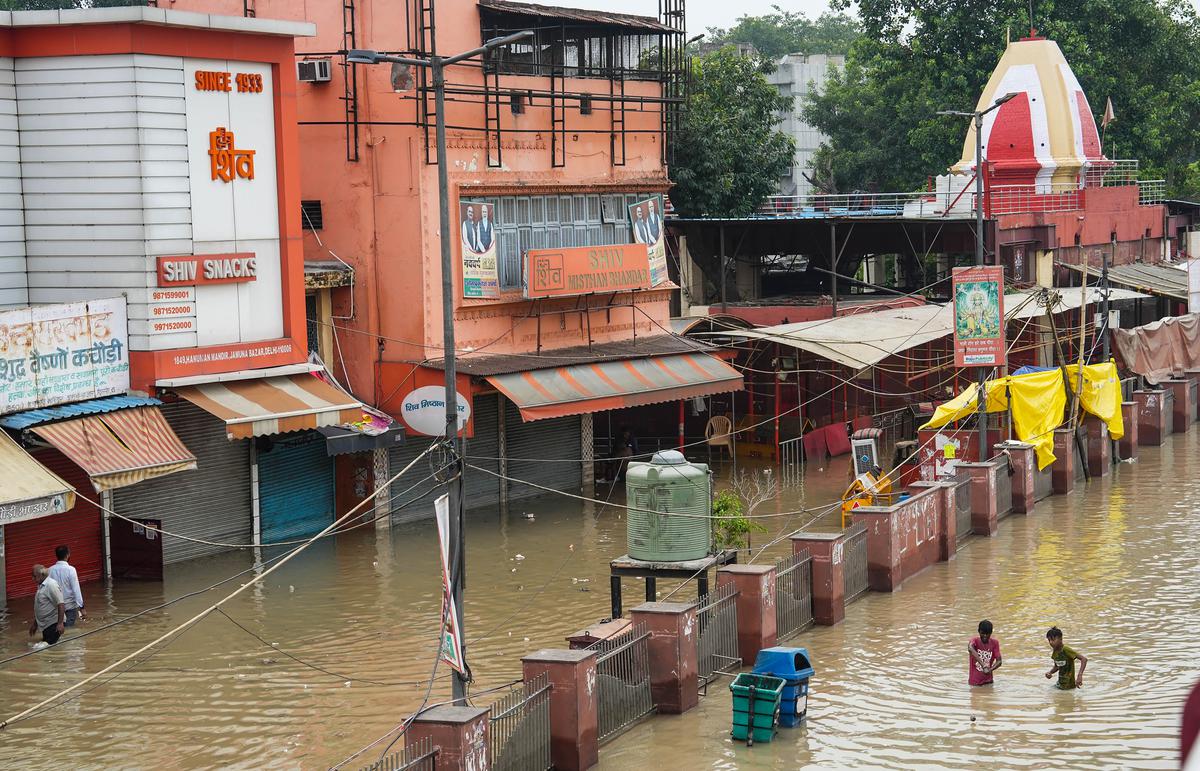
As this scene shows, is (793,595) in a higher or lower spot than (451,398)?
lower

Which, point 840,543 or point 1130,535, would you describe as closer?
point 840,543

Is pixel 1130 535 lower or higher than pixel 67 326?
lower

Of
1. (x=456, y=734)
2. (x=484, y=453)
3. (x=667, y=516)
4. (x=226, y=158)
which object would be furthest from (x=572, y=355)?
(x=456, y=734)

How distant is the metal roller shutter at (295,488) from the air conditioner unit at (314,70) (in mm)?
6398

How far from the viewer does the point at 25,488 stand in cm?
1952

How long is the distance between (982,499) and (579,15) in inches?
494

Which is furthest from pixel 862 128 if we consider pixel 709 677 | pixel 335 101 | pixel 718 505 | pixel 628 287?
pixel 709 677

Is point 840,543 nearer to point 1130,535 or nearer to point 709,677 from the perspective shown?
point 709,677

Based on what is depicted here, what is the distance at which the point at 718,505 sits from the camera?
2125 cm

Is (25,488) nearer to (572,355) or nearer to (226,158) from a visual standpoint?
(226,158)

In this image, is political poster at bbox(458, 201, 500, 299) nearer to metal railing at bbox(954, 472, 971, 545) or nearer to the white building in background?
metal railing at bbox(954, 472, 971, 545)

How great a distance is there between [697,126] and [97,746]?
28.1m

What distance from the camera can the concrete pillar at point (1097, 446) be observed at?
31984 millimetres

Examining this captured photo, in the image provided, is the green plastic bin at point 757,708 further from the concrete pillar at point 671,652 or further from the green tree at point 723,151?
the green tree at point 723,151
